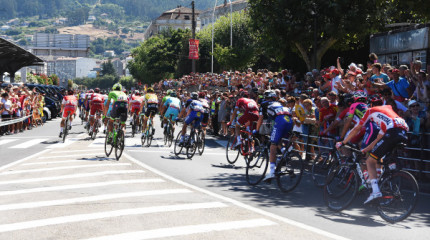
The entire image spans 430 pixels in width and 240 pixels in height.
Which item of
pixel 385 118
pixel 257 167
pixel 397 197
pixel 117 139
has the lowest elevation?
pixel 397 197

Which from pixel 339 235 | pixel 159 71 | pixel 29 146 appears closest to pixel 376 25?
pixel 29 146

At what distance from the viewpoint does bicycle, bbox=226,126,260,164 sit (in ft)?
42.5

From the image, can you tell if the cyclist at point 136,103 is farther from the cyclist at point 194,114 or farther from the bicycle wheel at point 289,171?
the bicycle wheel at point 289,171

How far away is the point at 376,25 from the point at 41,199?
22.0 metres

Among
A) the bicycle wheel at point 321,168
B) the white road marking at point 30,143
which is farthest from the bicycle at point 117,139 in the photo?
the bicycle wheel at point 321,168

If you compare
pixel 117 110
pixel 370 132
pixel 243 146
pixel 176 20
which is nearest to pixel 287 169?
pixel 370 132

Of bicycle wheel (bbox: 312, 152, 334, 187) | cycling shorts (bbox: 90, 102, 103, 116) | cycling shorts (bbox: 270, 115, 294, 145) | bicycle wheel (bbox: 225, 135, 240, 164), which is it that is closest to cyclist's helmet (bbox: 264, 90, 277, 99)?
cycling shorts (bbox: 270, 115, 294, 145)

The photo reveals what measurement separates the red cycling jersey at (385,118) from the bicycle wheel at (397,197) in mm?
695

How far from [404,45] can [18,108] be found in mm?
17279

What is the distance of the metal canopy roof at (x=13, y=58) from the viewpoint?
3941cm

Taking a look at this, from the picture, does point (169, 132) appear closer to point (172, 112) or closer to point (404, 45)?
point (172, 112)

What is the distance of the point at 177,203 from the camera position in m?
9.00

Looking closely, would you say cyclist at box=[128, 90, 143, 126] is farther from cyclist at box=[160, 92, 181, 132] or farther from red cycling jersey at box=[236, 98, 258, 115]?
red cycling jersey at box=[236, 98, 258, 115]

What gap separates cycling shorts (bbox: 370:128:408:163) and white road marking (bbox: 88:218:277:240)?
197 cm
